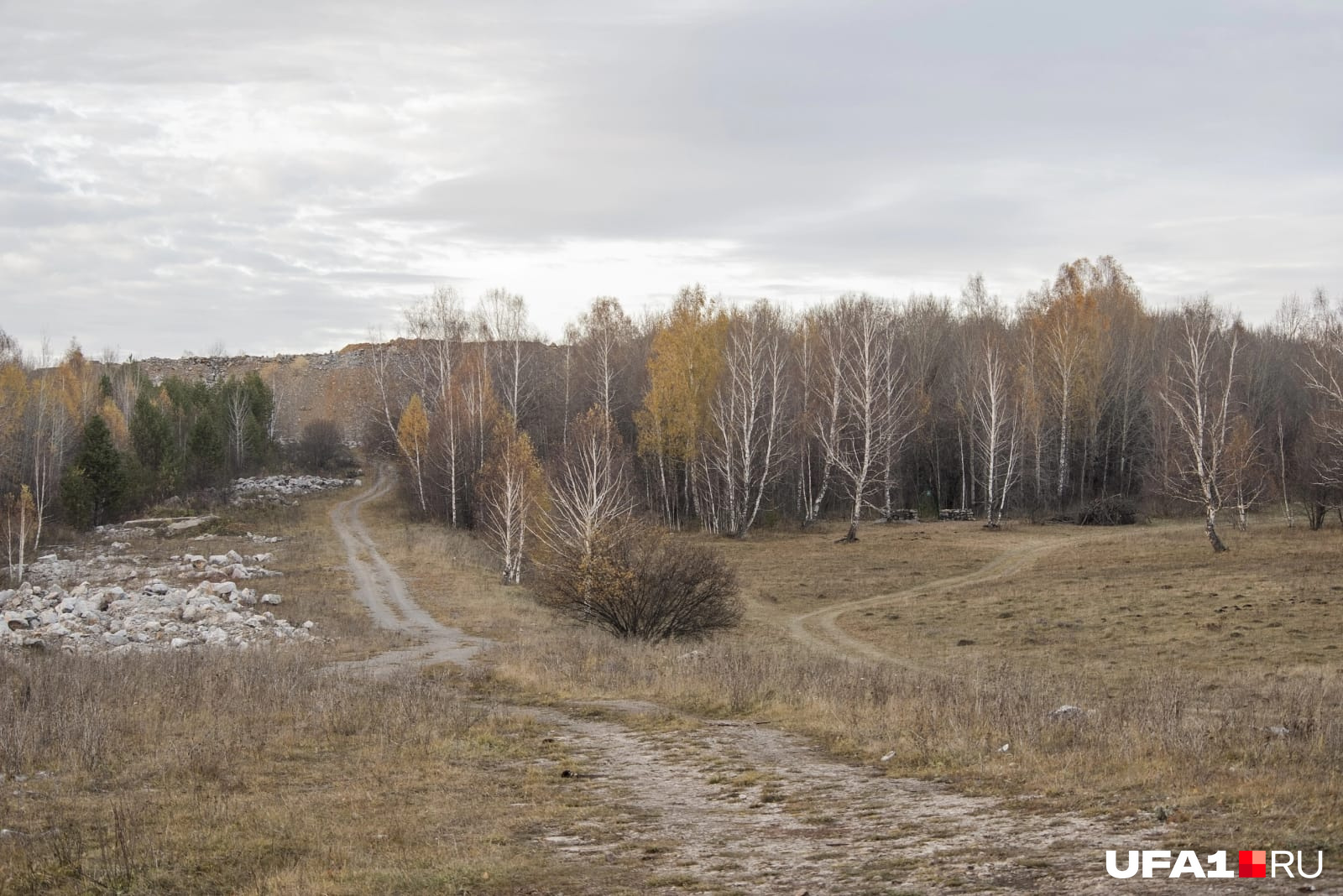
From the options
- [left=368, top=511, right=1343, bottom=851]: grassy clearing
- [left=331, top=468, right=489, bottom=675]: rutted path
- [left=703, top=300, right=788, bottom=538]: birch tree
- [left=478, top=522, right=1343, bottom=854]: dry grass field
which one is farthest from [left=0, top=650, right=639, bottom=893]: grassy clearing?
[left=703, top=300, right=788, bottom=538]: birch tree

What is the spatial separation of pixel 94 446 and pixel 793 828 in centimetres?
6482

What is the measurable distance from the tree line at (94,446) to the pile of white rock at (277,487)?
2502 mm

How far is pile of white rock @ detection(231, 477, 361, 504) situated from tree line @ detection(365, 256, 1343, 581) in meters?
11.5

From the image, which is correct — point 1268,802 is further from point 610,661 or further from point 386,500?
point 386,500

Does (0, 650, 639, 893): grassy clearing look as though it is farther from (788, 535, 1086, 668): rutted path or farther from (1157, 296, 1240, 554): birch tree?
(1157, 296, 1240, 554): birch tree

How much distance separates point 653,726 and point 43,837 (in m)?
7.78

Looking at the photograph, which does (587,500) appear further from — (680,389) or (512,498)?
(680,389)

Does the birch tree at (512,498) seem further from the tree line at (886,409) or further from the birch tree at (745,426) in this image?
the birch tree at (745,426)

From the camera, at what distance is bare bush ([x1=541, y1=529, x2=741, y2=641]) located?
85.6 feet

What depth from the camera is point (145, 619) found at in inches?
1158

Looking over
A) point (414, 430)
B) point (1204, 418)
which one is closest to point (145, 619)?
point (414, 430)

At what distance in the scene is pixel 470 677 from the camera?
20.6 metres

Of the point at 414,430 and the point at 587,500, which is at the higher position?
the point at 414,430

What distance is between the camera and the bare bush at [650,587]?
26.1m
